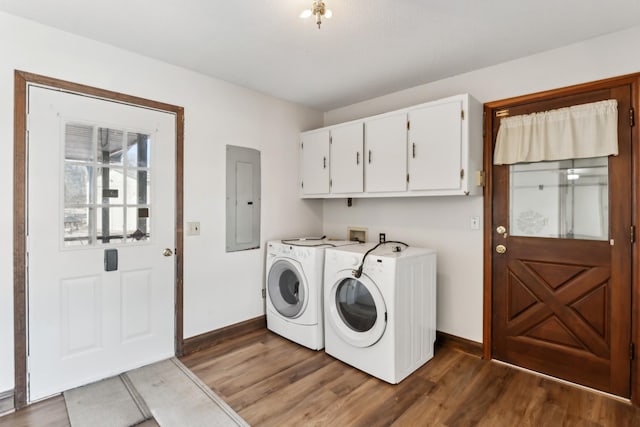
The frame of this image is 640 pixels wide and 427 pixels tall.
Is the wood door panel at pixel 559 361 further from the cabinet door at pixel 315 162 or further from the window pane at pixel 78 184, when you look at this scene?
the window pane at pixel 78 184

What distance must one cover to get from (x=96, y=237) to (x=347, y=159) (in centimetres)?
215

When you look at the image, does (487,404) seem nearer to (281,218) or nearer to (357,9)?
(281,218)

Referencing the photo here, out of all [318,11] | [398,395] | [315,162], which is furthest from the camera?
[315,162]

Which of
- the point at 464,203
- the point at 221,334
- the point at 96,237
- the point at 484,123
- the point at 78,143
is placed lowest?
the point at 221,334

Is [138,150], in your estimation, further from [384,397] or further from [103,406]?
[384,397]

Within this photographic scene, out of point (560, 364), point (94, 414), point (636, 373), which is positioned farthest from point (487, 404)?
point (94, 414)

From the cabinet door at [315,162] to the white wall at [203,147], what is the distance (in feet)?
0.39

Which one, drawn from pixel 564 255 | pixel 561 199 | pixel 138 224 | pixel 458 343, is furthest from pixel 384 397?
pixel 138 224

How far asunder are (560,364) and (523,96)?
199 centimetres

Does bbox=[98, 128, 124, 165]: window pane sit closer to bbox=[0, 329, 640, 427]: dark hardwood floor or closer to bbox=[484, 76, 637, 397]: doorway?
bbox=[0, 329, 640, 427]: dark hardwood floor

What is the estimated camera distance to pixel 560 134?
2230 mm

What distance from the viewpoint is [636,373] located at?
6.56 ft

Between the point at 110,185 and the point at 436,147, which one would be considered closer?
the point at 110,185

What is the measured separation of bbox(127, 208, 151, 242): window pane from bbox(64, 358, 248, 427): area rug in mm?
994
